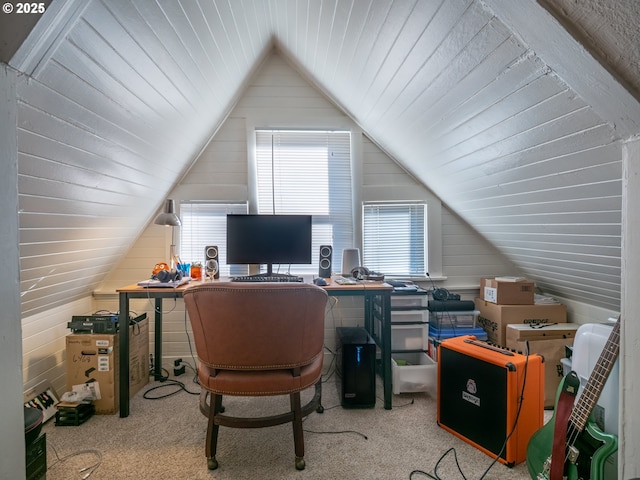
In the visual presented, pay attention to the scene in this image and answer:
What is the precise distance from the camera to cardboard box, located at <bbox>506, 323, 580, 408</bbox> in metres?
2.02

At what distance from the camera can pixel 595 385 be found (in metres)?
1.23

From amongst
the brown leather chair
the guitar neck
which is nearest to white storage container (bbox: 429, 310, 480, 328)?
the guitar neck

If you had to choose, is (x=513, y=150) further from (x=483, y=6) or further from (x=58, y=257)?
(x=58, y=257)

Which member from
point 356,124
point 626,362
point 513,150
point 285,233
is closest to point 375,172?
point 356,124

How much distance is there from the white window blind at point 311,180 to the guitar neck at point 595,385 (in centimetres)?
181

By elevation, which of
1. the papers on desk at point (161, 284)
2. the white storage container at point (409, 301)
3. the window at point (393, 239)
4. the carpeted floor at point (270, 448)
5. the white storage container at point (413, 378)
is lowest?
the carpeted floor at point (270, 448)

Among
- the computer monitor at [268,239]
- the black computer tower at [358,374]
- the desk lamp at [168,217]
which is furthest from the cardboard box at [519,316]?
the desk lamp at [168,217]

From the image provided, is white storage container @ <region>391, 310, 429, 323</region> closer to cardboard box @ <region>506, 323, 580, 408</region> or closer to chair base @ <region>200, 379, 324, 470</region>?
cardboard box @ <region>506, 323, 580, 408</region>

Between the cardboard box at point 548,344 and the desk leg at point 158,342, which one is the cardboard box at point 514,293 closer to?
the cardboard box at point 548,344

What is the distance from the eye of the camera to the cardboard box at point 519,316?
2.25 metres

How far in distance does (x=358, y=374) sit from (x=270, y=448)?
2.23 feet

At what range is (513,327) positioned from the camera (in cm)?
215

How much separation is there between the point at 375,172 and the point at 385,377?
1.71 meters

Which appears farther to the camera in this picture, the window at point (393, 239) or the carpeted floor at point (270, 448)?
the window at point (393, 239)
